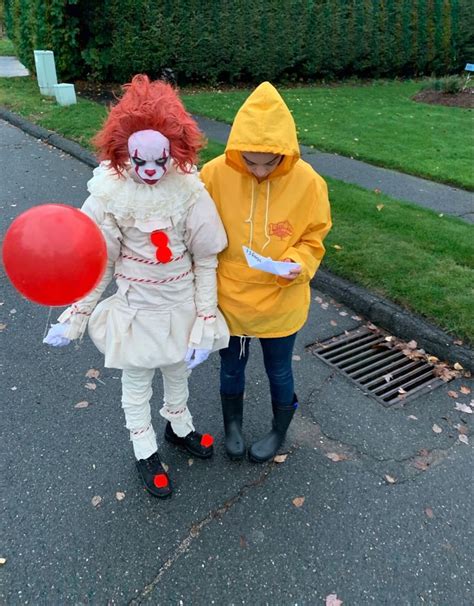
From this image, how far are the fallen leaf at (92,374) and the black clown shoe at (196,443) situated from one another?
793 mm

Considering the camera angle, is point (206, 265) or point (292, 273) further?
point (206, 265)

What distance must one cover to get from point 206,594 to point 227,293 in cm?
125

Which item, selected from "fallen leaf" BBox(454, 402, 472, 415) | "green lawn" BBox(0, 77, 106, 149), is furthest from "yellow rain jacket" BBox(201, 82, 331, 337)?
"green lawn" BBox(0, 77, 106, 149)

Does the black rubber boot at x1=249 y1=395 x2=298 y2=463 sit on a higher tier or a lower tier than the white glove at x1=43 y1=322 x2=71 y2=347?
lower

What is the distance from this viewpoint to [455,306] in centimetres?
381

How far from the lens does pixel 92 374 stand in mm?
3324

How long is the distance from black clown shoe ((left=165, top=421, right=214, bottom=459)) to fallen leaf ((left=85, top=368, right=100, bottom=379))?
79 cm

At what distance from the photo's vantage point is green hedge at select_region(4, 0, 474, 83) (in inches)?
454

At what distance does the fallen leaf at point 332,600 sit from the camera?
204cm

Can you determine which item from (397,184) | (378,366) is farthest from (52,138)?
(378,366)

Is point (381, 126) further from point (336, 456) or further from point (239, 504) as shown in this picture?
point (239, 504)

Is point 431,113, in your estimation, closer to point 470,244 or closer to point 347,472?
point 470,244

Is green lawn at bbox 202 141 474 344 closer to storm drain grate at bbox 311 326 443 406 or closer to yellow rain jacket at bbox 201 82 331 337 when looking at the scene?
storm drain grate at bbox 311 326 443 406

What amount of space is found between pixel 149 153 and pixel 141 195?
0.58 ft
